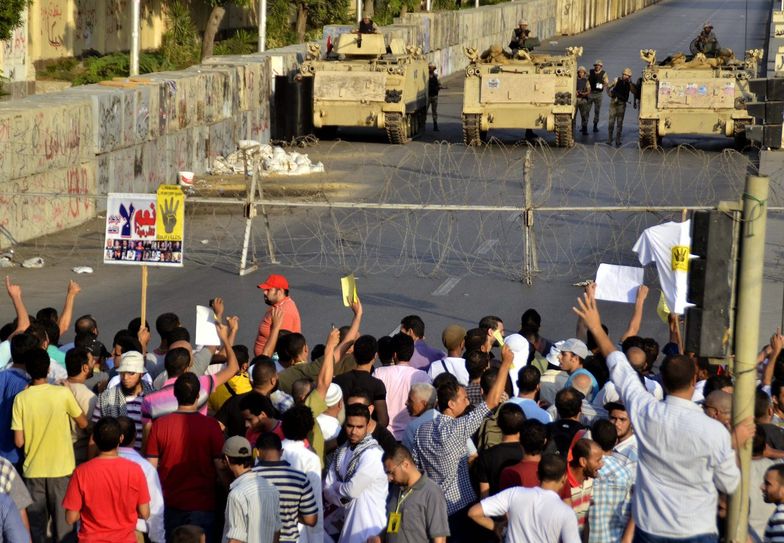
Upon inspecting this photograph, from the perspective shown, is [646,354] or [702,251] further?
[646,354]

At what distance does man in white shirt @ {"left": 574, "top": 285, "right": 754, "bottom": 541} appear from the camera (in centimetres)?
678

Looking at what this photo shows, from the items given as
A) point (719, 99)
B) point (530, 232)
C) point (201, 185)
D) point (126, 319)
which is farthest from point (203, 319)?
point (719, 99)

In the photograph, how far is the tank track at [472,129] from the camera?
107 ft

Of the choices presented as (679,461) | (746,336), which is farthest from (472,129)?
(679,461)

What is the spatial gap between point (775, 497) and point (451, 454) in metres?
1.90

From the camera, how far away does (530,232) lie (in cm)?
1875

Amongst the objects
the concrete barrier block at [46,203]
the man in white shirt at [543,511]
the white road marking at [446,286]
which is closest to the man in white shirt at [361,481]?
the man in white shirt at [543,511]

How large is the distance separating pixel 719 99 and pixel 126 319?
18.3 m

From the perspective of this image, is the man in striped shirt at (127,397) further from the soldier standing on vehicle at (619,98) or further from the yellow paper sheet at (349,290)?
the soldier standing on vehicle at (619,98)

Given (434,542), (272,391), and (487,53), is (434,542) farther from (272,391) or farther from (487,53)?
(487,53)

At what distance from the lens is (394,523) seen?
25.2 feet

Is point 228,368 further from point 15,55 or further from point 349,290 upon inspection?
point 15,55

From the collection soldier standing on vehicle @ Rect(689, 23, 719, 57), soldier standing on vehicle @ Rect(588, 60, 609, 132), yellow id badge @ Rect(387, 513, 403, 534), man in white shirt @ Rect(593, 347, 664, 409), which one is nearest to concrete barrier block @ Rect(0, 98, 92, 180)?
man in white shirt @ Rect(593, 347, 664, 409)

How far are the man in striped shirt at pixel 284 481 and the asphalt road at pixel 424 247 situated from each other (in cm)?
808
